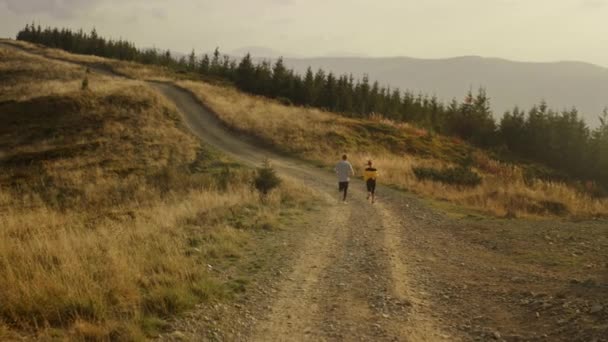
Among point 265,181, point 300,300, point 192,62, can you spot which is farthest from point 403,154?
point 192,62

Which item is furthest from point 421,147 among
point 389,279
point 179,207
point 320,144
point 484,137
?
point 389,279

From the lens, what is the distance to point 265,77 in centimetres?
Result: 7400

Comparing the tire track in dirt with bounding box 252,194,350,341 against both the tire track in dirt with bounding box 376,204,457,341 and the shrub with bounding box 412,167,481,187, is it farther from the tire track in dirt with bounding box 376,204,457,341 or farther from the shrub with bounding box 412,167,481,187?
the shrub with bounding box 412,167,481,187

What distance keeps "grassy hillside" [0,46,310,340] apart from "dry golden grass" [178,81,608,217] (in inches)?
265

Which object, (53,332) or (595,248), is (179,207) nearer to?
(53,332)

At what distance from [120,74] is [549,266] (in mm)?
63619

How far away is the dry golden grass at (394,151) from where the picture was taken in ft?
70.6

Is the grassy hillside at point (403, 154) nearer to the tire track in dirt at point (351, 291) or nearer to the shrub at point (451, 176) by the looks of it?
the shrub at point (451, 176)

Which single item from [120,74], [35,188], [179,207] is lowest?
[35,188]

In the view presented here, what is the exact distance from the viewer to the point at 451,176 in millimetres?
26750

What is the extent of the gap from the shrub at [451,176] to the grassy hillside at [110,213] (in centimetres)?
973

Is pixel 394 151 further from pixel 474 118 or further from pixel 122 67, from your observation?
pixel 122 67

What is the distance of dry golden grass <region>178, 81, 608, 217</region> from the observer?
848 inches

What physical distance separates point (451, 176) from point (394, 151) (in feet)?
51.7
